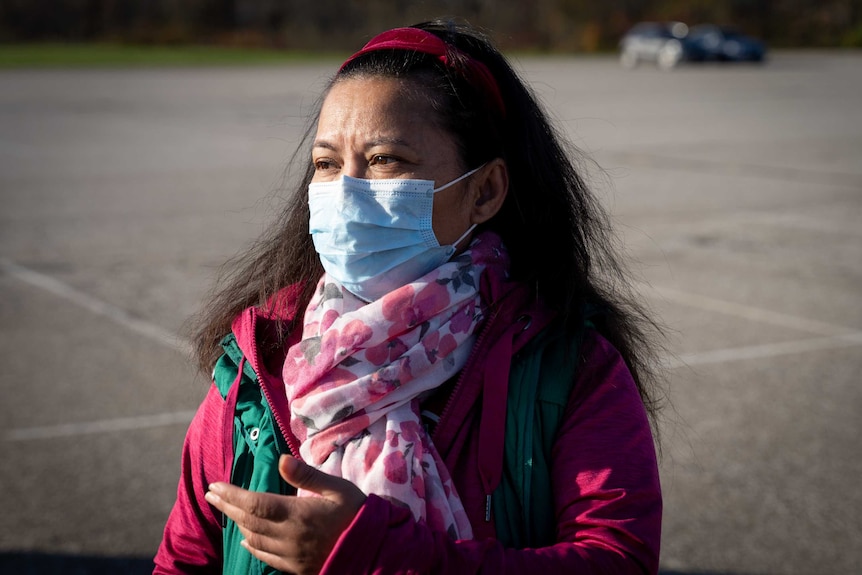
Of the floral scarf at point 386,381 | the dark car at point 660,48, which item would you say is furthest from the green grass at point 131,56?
the floral scarf at point 386,381

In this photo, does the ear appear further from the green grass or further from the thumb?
the green grass

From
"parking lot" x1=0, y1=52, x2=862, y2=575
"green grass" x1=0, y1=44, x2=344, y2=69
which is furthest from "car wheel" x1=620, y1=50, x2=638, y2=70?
"parking lot" x1=0, y1=52, x2=862, y2=575

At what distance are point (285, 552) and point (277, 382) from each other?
0.42 m

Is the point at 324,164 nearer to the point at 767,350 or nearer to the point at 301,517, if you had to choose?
the point at 301,517

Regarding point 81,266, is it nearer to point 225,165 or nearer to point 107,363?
point 107,363

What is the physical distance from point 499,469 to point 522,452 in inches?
1.9

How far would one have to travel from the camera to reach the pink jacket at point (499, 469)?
150cm

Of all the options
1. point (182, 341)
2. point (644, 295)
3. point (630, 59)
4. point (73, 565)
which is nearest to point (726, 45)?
point (630, 59)

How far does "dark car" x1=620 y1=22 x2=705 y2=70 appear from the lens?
1690 inches

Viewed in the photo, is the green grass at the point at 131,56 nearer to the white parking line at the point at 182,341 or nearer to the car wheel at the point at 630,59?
the car wheel at the point at 630,59

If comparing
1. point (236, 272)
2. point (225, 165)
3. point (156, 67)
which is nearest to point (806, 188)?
point (225, 165)

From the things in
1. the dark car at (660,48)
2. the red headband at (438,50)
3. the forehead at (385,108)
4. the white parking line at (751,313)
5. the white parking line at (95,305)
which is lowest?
the dark car at (660,48)

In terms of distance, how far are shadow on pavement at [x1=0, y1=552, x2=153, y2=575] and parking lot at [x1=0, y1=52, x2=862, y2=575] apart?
1cm

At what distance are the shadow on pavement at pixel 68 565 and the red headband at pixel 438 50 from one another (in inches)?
99.3
